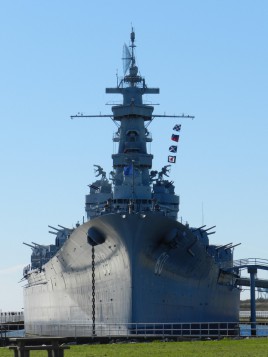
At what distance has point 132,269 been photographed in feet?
175

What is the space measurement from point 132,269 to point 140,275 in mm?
799

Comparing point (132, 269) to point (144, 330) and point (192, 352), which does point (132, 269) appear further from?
point (192, 352)

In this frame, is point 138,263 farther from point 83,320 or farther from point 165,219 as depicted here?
point 83,320

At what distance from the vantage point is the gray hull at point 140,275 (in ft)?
175

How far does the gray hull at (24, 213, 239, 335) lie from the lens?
53.5 m

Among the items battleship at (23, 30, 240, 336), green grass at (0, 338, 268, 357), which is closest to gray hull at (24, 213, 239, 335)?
battleship at (23, 30, 240, 336)

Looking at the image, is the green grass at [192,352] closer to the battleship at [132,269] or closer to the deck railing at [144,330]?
the deck railing at [144,330]

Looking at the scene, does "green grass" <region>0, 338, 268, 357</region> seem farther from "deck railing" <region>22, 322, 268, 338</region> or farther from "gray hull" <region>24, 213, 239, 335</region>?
"gray hull" <region>24, 213, 239, 335</region>

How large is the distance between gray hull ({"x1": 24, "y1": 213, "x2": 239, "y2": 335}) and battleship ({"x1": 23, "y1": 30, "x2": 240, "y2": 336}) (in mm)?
60

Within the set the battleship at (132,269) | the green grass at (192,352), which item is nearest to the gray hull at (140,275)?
the battleship at (132,269)

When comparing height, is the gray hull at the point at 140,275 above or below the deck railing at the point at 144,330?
above

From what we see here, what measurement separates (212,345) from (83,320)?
22633 mm

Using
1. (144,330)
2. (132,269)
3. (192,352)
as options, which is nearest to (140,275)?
(132,269)

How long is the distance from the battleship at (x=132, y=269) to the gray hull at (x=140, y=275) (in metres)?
0.06
